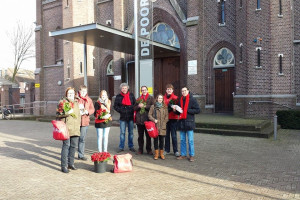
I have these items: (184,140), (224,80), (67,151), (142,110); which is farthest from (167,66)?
(67,151)

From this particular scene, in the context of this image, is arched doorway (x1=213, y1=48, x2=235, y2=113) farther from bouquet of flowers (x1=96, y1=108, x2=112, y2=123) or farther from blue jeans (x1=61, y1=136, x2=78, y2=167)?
blue jeans (x1=61, y1=136, x2=78, y2=167)

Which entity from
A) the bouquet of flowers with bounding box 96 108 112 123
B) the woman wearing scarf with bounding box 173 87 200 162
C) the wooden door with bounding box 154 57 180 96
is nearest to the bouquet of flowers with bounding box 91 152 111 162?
the bouquet of flowers with bounding box 96 108 112 123

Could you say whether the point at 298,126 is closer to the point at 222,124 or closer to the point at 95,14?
the point at 222,124

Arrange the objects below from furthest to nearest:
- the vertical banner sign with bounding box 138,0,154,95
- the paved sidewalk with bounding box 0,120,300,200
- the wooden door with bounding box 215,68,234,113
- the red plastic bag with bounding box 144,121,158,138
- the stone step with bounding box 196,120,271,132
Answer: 1. the wooden door with bounding box 215,68,234,113
2. the vertical banner sign with bounding box 138,0,154,95
3. the stone step with bounding box 196,120,271,132
4. the red plastic bag with bounding box 144,121,158,138
5. the paved sidewalk with bounding box 0,120,300,200

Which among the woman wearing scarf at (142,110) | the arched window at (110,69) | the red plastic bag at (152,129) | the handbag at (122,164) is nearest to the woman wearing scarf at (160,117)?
the red plastic bag at (152,129)

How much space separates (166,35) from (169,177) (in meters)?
14.3

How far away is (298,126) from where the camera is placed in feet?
38.5

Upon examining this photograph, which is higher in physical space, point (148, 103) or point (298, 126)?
point (148, 103)

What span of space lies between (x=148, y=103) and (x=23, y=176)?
3.36 m

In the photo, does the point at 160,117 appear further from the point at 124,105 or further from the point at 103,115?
the point at 103,115

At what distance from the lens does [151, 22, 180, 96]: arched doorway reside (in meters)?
17.8

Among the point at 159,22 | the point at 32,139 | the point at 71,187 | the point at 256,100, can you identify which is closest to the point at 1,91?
the point at 159,22

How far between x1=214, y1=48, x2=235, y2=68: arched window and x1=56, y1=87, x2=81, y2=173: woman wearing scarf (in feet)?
39.6

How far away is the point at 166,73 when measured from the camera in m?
18.2
